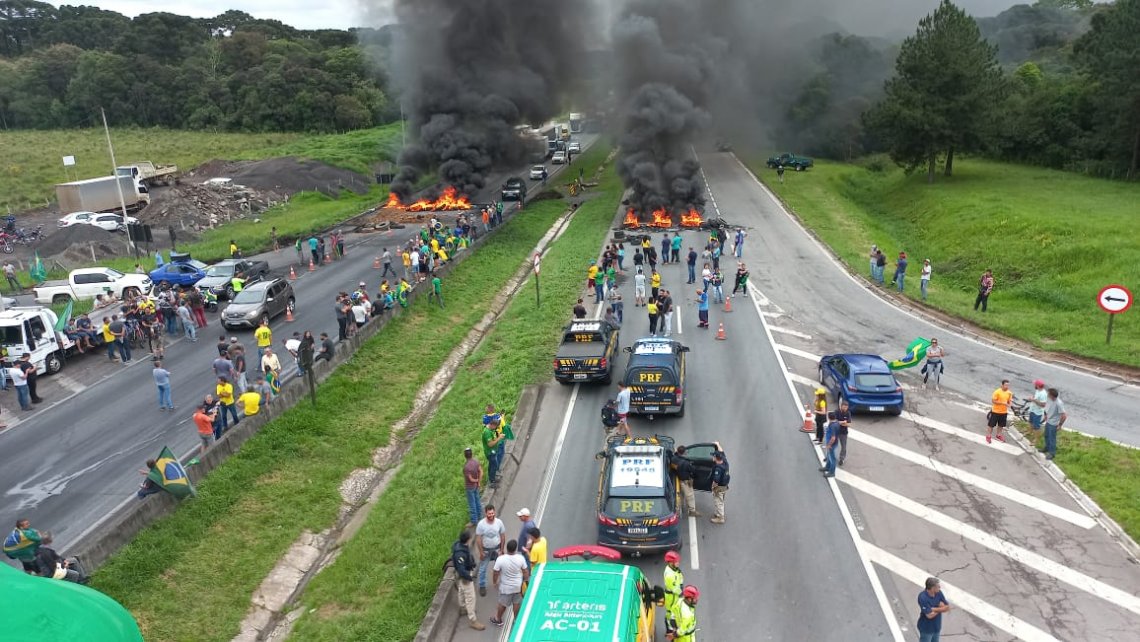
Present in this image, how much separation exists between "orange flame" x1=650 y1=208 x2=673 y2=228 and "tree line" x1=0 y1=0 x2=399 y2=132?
60431mm

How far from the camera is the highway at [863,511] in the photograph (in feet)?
36.0

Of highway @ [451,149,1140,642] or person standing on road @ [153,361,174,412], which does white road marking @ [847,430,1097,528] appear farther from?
person standing on road @ [153,361,174,412]

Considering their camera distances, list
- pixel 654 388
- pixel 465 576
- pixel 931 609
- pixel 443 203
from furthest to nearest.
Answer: pixel 443 203
pixel 654 388
pixel 465 576
pixel 931 609

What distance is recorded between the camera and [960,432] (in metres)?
16.7

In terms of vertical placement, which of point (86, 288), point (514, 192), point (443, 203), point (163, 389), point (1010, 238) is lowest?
point (163, 389)

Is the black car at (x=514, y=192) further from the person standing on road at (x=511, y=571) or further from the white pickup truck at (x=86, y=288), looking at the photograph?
the person standing on road at (x=511, y=571)

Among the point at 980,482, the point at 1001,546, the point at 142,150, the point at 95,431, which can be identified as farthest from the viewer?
the point at 142,150

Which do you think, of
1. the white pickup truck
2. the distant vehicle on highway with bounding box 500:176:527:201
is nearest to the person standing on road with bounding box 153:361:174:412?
the white pickup truck

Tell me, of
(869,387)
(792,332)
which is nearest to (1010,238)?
(792,332)

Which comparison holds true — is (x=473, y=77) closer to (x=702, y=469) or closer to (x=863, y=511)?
(x=702, y=469)

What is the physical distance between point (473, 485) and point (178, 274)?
75.8 feet

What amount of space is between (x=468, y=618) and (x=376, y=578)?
2.42m

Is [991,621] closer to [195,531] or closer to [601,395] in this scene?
[601,395]

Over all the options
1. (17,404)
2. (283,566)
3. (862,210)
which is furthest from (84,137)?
(283,566)
